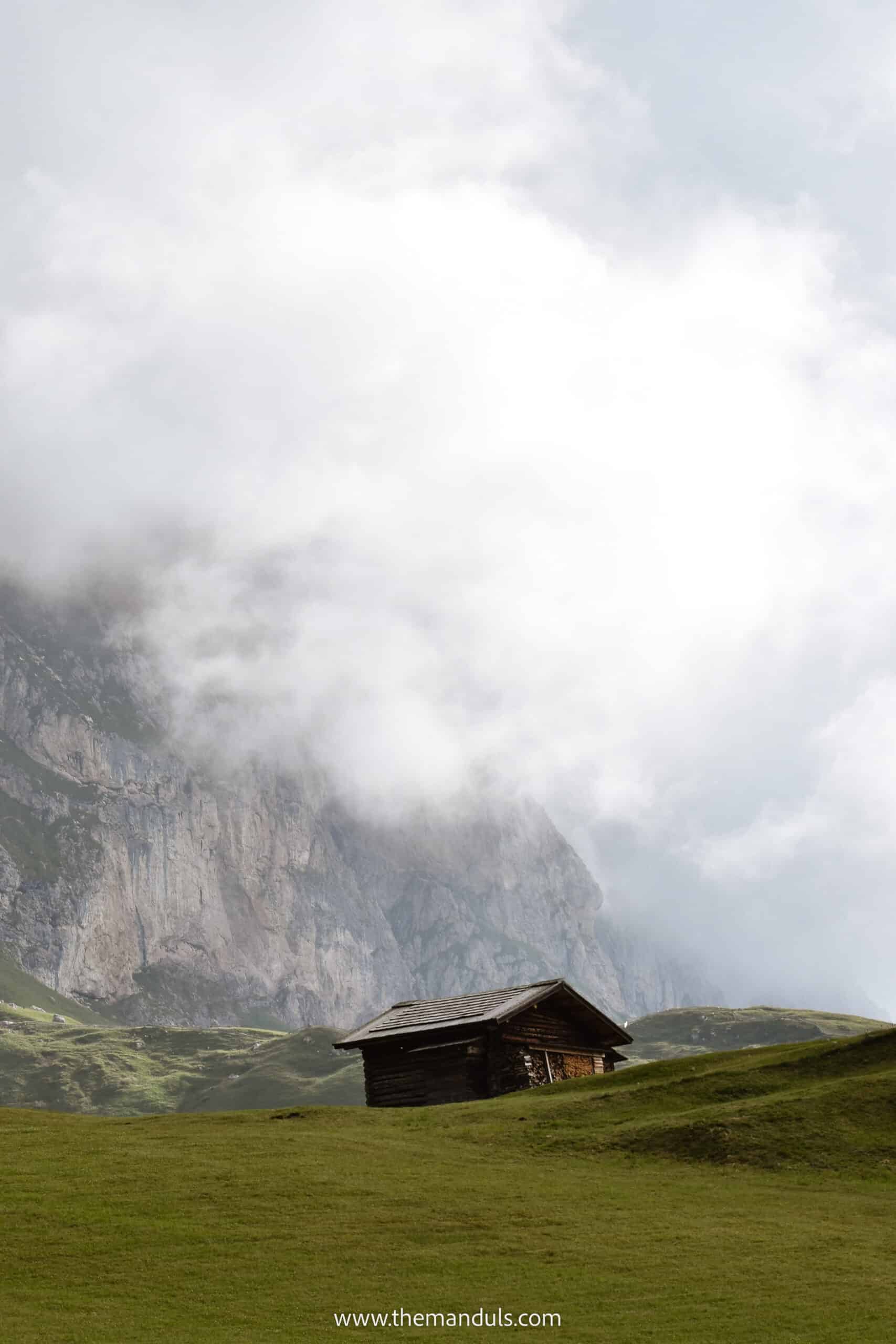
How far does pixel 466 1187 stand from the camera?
27.2 metres

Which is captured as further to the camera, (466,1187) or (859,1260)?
(466,1187)

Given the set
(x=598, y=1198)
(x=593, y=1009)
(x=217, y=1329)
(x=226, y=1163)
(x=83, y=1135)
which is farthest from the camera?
(x=593, y=1009)

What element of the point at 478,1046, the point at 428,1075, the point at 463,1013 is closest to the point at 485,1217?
the point at 478,1046

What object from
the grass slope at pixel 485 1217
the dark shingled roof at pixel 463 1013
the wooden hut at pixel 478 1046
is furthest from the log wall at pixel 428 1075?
the grass slope at pixel 485 1217

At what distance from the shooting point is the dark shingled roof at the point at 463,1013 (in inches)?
2035

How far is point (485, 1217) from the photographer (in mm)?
24781

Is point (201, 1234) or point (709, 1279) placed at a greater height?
point (201, 1234)

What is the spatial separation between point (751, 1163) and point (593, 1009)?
2567 centimetres

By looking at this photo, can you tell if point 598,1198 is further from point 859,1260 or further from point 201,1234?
point 201,1234

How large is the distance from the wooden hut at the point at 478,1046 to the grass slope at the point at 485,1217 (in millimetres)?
12754

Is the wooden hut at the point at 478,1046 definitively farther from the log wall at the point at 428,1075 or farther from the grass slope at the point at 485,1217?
→ the grass slope at the point at 485,1217

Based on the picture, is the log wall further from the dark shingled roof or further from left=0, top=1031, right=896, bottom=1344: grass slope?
left=0, top=1031, right=896, bottom=1344: grass slope

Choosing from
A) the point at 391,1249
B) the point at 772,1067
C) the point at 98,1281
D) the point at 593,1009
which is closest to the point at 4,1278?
Answer: the point at 98,1281

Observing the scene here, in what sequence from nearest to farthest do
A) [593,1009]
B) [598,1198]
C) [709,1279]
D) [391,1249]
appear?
[709,1279] → [391,1249] → [598,1198] → [593,1009]
